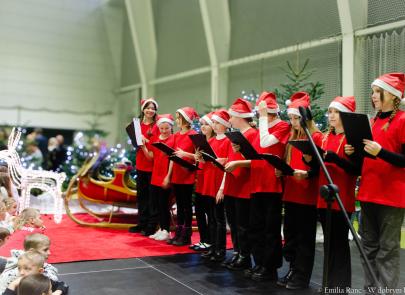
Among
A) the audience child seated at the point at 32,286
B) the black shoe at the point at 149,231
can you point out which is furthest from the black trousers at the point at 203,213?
the audience child seated at the point at 32,286

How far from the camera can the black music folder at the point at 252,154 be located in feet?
11.5

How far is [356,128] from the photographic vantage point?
2.99 meters

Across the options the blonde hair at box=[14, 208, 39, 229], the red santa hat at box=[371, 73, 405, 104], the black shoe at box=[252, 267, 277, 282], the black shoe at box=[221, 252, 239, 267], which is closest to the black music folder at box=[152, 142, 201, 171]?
the black shoe at box=[221, 252, 239, 267]

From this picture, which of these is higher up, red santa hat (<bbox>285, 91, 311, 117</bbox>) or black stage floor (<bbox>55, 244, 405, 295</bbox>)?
red santa hat (<bbox>285, 91, 311, 117</bbox>)

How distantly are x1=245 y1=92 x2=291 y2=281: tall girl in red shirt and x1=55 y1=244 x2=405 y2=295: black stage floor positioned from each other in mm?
208

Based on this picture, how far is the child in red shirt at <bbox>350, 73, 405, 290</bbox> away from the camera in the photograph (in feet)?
9.81

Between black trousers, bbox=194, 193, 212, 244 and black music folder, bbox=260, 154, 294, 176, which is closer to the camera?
black music folder, bbox=260, 154, 294, 176

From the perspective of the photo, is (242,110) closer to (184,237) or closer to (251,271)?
(251,271)

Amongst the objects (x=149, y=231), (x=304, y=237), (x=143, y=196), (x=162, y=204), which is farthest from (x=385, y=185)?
(x=143, y=196)

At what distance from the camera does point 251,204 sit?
4074mm

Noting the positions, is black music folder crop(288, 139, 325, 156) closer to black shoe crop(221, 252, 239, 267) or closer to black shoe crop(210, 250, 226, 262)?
black shoe crop(221, 252, 239, 267)

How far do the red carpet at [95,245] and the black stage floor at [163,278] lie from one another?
0.24m

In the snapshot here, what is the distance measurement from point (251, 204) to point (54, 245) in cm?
238

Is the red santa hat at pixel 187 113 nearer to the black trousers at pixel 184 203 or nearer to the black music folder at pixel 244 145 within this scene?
the black trousers at pixel 184 203
